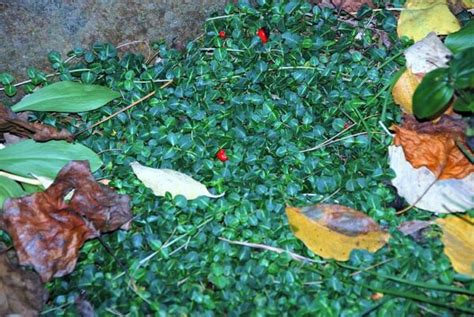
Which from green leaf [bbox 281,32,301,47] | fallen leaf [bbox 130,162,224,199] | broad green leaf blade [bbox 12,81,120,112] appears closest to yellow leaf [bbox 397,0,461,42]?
green leaf [bbox 281,32,301,47]

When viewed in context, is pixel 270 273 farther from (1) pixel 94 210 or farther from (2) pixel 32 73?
(2) pixel 32 73

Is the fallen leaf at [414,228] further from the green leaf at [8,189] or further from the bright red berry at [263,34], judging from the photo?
the green leaf at [8,189]

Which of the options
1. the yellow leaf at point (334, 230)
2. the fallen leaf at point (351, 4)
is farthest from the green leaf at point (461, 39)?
the yellow leaf at point (334, 230)

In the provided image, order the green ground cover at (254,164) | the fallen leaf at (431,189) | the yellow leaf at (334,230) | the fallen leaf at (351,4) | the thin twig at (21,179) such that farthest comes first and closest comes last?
the fallen leaf at (351,4), the thin twig at (21,179), the fallen leaf at (431,189), the yellow leaf at (334,230), the green ground cover at (254,164)

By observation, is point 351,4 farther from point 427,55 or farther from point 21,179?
point 21,179

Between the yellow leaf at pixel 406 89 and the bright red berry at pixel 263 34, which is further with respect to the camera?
the bright red berry at pixel 263 34

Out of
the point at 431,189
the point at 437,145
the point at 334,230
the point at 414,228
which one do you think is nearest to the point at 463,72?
the point at 437,145
